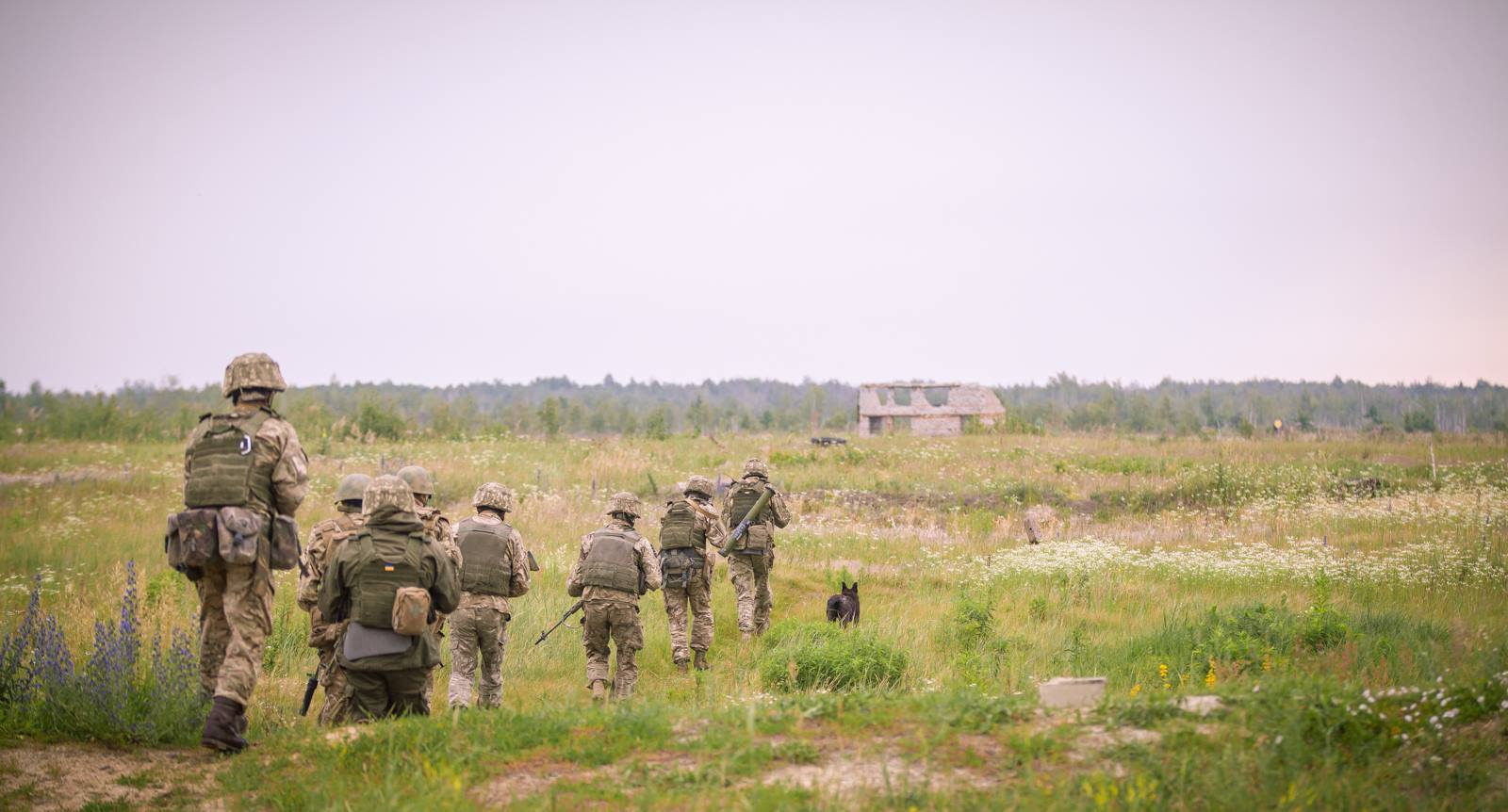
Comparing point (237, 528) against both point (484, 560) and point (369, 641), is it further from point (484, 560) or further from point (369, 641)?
point (484, 560)

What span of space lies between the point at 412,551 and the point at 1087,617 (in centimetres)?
955

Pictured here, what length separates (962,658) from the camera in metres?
10.3

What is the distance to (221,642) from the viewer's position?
7125mm

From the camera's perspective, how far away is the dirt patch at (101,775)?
594cm

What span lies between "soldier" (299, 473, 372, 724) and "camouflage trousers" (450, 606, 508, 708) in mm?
1178

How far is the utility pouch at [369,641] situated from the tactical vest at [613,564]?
312 centimetres

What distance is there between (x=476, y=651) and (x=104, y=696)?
2.89 meters

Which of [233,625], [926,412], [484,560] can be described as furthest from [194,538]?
[926,412]

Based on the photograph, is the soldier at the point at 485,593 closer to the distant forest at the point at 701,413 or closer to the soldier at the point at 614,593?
the soldier at the point at 614,593

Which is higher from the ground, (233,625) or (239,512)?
(239,512)

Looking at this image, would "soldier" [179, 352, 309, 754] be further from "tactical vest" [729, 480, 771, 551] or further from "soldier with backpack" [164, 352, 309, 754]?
"tactical vest" [729, 480, 771, 551]

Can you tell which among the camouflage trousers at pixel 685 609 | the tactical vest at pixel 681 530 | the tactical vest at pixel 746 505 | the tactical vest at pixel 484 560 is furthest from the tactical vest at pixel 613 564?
the tactical vest at pixel 746 505

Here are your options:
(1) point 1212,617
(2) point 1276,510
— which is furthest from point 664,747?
(2) point 1276,510

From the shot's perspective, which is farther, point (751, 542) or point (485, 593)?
point (751, 542)
